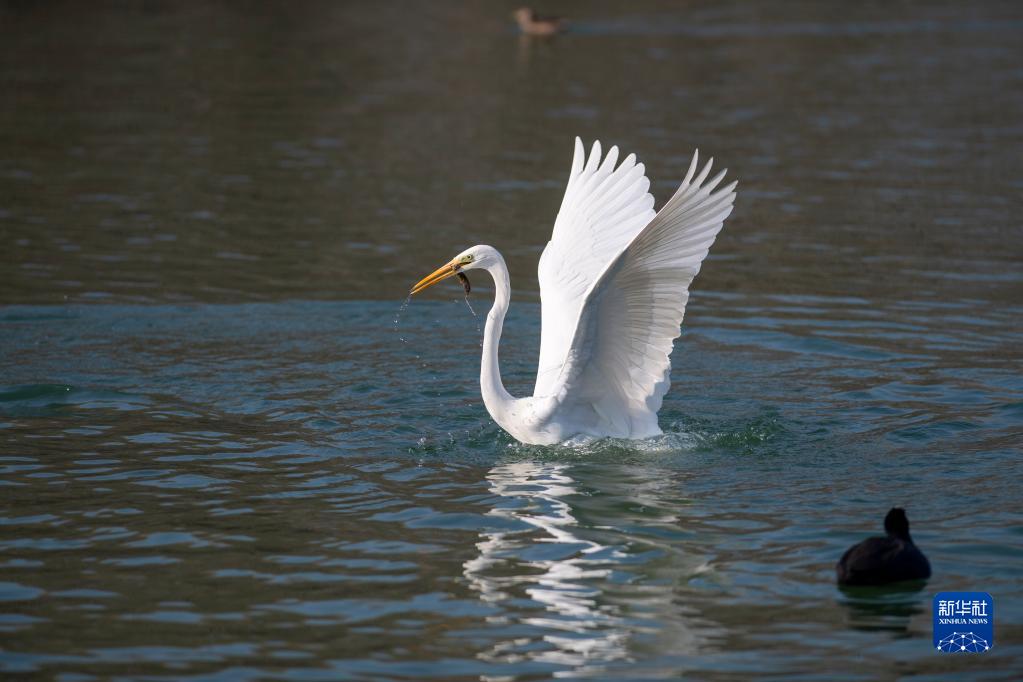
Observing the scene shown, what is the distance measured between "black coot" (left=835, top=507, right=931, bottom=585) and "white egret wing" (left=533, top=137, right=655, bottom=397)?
3.30 meters

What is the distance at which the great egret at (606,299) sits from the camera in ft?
28.2

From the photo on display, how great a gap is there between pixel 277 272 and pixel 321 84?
40.3ft

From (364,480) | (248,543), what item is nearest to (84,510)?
(248,543)

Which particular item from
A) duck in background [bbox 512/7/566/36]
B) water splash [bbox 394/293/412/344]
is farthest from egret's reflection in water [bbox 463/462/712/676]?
duck in background [bbox 512/7/566/36]

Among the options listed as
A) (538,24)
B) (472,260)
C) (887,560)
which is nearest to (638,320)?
(472,260)

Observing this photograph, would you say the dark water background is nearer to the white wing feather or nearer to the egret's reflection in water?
the egret's reflection in water

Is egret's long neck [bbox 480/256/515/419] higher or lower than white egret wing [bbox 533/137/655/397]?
lower

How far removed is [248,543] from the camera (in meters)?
8.09

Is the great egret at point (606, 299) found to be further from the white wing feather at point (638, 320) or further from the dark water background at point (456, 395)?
the dark water background at point (456, 395)

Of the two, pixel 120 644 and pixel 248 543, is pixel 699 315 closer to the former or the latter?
pixel 248 543

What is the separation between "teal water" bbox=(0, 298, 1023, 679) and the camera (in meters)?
6.81

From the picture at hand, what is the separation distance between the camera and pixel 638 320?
29.7ft

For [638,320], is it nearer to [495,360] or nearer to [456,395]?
[495,360]

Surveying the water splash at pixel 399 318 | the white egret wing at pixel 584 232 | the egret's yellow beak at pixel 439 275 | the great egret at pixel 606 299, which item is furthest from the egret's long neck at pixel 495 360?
the water splash at pixel 399 318
